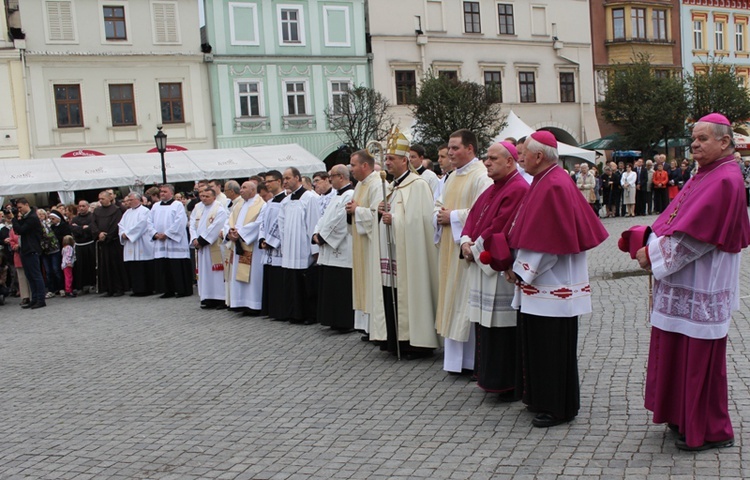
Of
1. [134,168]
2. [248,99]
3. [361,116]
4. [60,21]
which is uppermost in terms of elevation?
[60,21]

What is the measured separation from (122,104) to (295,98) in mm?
7395

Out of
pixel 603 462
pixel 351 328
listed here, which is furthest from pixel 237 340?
pixel 603 462

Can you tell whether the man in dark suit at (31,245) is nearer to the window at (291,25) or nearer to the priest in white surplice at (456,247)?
the priest in white surplice at (456,247)

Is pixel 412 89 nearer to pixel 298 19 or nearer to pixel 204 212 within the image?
pixel 298 19

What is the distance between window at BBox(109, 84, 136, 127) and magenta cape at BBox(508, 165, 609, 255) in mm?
29298

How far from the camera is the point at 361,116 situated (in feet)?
109

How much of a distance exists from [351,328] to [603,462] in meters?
5.19

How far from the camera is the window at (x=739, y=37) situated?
164 feet

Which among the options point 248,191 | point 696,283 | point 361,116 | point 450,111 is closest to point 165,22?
point 361,116

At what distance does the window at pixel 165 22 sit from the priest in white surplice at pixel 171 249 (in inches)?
779

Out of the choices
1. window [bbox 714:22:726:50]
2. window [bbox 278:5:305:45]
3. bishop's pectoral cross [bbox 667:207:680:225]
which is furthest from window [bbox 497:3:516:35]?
bishop's pectoral cross [bbox 667:207:680:225]

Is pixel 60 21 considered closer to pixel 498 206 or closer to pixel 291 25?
pixel 291 25

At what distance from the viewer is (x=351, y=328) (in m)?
9.67

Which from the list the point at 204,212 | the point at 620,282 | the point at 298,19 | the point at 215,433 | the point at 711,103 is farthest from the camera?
the point at 711,103
